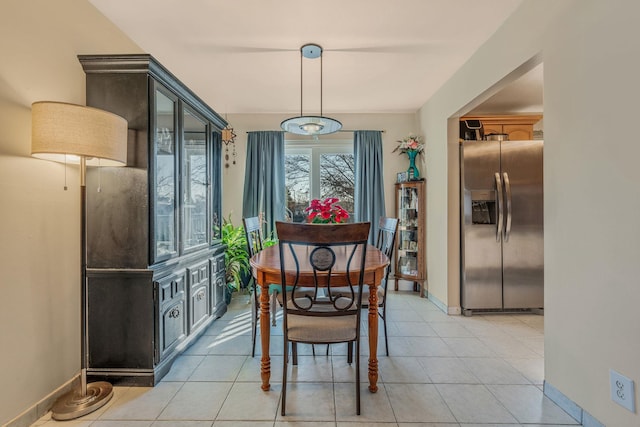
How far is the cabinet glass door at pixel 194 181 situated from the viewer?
2449mm

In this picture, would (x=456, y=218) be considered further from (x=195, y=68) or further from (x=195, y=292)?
(x=195, y=68)

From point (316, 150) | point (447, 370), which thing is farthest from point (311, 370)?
point (316, 150)

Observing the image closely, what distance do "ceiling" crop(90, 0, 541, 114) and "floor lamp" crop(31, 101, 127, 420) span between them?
986 mm

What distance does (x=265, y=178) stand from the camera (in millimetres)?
4160

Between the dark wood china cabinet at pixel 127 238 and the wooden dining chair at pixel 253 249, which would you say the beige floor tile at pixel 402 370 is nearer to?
the wooden dining chair at pixel 253 249

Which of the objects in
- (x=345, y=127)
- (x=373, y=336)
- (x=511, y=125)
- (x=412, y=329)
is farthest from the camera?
Answer: (x=345, y=127)

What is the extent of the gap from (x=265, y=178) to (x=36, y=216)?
2699 millimetres

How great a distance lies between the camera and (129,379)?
194 centimetres

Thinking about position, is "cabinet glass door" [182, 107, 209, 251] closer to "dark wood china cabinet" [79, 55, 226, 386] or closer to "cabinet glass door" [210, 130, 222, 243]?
"cabinet glass door" [210, 130, 222, 243]

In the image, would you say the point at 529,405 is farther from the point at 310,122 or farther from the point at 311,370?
the point at 310,122

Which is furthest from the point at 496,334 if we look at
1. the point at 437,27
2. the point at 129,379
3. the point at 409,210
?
the point at 129,379

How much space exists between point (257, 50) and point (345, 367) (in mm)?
2686

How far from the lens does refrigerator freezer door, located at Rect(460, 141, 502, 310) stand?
10.4 feet

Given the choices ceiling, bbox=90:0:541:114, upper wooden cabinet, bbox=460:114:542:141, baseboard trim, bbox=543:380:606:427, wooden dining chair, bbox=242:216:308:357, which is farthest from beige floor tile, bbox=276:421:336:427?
upper wooden cabinet, bbox=460:114:542:141
